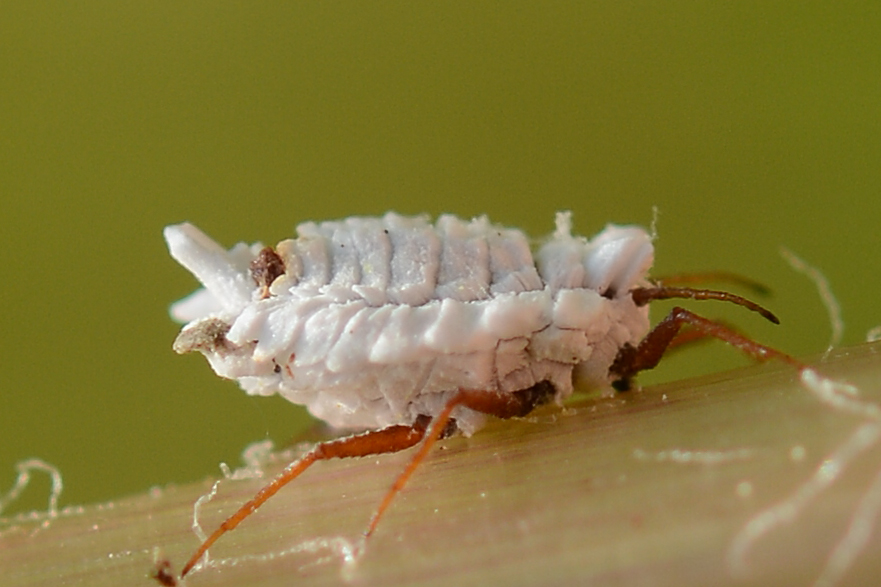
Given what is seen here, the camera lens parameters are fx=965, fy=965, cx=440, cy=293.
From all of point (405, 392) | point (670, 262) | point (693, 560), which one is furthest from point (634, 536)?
point (670, 262)

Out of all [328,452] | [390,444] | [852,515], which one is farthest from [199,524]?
[852,515]

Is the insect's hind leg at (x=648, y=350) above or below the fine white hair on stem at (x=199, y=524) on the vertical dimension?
above

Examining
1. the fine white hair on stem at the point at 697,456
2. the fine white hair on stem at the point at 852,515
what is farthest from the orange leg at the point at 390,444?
the fine white hair on stem at the point at 852,515

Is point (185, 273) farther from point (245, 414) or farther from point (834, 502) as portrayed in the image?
point (834, 502)

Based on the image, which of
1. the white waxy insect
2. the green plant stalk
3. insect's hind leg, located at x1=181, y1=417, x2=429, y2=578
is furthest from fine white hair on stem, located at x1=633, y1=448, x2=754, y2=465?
insect's hind leg, located at x1=181, y1=417, x2=429, y2=578

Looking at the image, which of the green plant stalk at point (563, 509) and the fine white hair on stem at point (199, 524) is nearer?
the green plant stalk at point (563, 509)

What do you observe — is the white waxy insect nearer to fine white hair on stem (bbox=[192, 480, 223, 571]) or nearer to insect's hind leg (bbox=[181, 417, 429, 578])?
insect's hind leg (bbox=[181, 417, 429, 578])

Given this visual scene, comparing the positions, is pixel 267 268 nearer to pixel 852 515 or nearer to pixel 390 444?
pixel 390 444

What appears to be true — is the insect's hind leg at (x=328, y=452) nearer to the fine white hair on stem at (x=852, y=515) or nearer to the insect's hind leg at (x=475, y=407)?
the insect's hind leg at (x=475, y=407)
